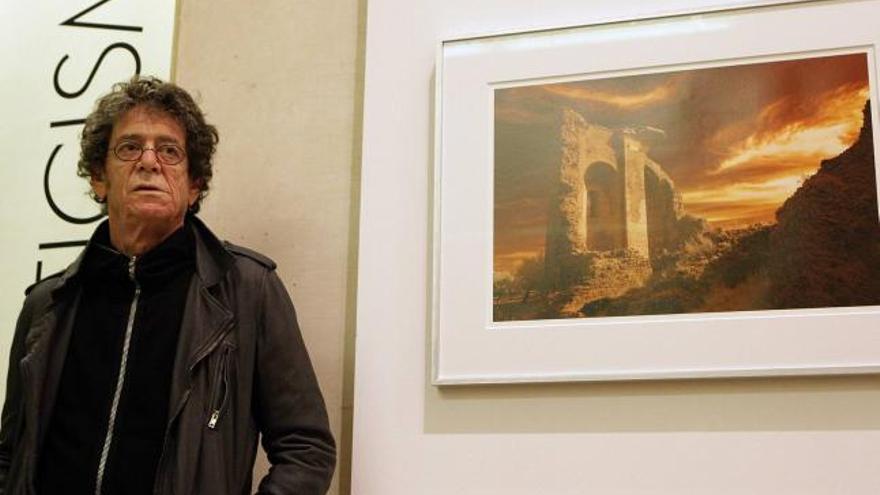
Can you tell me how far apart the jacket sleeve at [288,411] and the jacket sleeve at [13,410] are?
0.40 m

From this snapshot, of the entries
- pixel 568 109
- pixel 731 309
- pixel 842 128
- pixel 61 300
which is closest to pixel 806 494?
pixel 731 309

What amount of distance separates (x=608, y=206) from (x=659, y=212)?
0.28 ft

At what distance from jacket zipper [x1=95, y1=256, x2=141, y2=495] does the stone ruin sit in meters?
0.68

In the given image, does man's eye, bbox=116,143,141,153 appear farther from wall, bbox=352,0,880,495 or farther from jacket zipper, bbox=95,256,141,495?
wall, bbox=352,0,880,495

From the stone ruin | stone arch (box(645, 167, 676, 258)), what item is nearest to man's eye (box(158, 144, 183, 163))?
the stone ruin

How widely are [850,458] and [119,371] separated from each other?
1.13 meters

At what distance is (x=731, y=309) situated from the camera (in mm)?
1575

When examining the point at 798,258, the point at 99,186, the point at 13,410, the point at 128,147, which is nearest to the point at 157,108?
the point at 128,147

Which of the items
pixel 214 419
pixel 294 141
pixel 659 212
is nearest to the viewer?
pixel 214 419

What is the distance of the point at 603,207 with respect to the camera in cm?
167

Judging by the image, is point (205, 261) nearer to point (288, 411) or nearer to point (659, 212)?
point (288, 411)

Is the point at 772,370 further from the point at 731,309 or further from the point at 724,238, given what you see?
the point at 724,238

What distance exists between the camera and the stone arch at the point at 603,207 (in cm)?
166

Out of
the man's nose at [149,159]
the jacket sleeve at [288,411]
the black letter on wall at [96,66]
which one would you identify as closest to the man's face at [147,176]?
the man's nose at [149,159]
